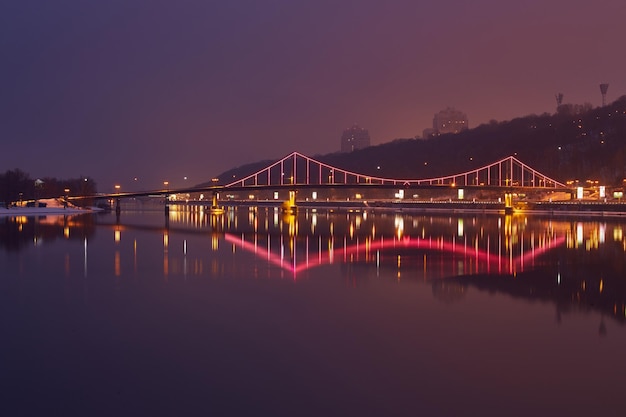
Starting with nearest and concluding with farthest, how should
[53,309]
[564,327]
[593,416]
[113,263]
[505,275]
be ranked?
[593,416], [564,327], [53,309], [505,275], [113,263]

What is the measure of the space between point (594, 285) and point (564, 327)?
5255 mm

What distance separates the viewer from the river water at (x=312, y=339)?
725 centimetres

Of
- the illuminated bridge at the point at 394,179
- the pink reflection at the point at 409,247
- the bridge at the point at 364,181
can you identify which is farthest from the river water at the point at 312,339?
the illuminated bridge at the point at 394,179

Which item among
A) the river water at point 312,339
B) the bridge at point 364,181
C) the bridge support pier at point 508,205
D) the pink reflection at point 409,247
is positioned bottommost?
the river water at point 312,339

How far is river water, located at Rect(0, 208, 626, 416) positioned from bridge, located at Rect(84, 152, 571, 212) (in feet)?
179

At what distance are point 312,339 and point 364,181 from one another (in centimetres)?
12000

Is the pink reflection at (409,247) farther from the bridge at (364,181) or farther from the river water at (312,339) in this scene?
the bridge at (364,181)

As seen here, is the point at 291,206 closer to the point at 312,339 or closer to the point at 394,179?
the point at 394,179

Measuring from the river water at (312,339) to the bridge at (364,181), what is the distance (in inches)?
2150

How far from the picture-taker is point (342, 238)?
32.5 meters

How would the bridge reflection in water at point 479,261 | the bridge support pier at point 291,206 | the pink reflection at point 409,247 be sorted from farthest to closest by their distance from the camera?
the bridge support pier at point 291,206 → the pink reflection at point 409,247 → the bridge reflection in water at point 479,261

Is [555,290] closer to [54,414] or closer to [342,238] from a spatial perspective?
[54,414]

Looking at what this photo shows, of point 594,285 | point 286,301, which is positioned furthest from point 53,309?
point 594,285

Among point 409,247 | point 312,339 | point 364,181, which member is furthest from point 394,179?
point 312,339
